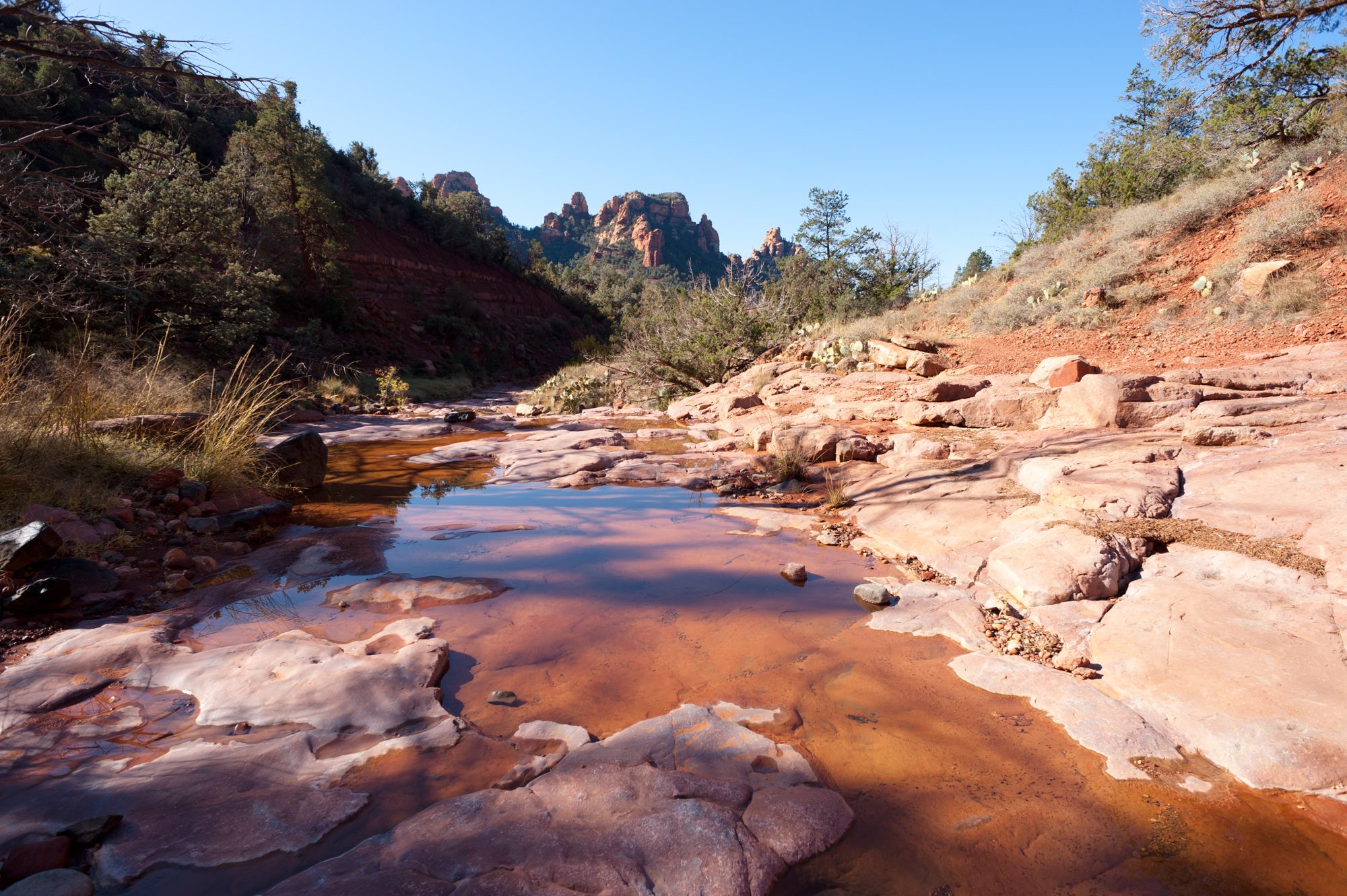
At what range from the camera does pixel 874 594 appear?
3.12 metres

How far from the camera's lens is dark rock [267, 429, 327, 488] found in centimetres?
558

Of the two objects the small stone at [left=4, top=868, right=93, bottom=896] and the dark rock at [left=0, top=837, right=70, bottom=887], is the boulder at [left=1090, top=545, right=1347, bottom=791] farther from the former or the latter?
the dark rock at [left=0, top=837, right=70, bottom=887]

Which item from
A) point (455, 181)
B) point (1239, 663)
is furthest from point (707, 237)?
point (1239, 663)

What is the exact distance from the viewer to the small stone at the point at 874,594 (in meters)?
3.11

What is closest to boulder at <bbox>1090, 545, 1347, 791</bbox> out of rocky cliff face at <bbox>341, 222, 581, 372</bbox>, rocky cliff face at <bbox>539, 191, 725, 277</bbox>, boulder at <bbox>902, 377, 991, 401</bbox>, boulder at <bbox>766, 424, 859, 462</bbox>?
boulder at <bbox>766, 424, 859, 462</bbox>

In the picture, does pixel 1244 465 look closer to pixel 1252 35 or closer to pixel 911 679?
pixel 911 679

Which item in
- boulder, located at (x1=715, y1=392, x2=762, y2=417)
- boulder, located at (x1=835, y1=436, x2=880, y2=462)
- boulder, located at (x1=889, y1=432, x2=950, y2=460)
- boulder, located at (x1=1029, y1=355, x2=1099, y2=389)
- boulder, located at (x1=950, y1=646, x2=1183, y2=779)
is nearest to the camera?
boulder, located at (x1=950, y1=646, x2=1183, y2=779)

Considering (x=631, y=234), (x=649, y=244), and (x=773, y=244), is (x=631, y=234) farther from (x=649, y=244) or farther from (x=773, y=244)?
(x=773, y=244)

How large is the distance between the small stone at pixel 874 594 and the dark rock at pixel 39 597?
4.01 metres

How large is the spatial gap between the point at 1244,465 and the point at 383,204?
3536 cm

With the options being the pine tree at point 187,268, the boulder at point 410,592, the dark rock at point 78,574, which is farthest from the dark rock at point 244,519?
the pine tree at point 187,268

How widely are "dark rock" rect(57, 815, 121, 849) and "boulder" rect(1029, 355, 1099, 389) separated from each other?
311 inches

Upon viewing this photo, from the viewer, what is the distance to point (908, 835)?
1662 millimetres

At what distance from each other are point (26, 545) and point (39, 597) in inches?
14.7
